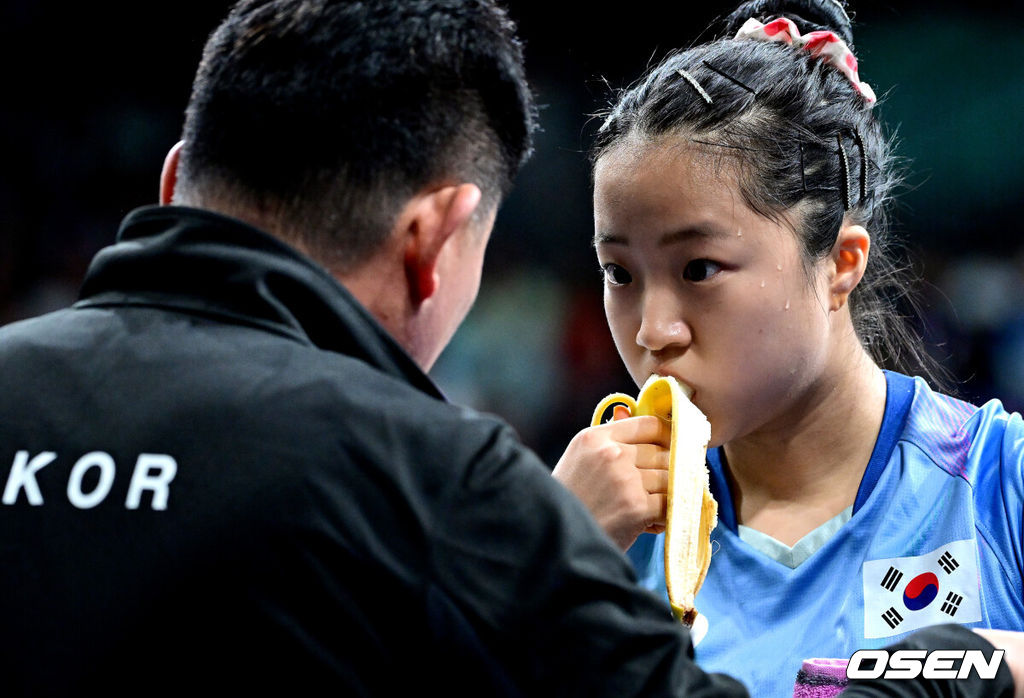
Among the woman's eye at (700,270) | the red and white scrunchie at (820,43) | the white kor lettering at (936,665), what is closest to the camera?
the white kor lettering at (936,665)

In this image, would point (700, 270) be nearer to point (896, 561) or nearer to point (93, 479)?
point (896, 561)

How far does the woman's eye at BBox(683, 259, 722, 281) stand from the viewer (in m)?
1.68

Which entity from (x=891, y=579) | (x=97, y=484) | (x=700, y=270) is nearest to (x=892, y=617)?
(x=891, y=579)

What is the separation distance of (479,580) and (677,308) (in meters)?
0.82

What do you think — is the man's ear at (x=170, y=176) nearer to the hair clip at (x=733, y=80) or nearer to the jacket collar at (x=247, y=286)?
the jacket collar at (x=247, y=286)

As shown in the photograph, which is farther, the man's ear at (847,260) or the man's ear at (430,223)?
the man's ear at (847,260)

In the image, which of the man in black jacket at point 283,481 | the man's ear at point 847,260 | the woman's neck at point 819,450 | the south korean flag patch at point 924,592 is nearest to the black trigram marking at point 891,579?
the south korean flag patch at point 924,592

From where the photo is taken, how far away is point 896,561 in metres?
1.75

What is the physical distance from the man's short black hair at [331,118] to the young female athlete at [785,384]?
565 millimetres

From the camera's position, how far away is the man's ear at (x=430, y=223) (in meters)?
1.20

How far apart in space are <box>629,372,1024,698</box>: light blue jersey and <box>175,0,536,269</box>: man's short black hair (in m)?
0.96

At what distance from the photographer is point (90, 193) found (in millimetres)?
6137

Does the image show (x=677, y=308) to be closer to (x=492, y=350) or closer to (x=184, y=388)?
(x=184, y=388)

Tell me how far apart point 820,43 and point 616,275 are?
59 cm
